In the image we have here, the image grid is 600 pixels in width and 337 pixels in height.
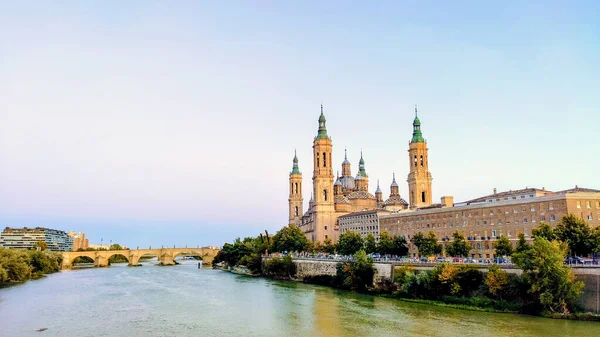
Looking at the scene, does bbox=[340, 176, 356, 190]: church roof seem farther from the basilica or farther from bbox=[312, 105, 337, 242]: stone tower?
bbox=[312, 105, 337, 242]: stone tower

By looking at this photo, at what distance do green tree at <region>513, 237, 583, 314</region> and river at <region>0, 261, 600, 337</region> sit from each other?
5.57 feet

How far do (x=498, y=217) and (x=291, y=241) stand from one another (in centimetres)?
4954

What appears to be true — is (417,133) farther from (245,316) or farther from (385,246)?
(245,316)

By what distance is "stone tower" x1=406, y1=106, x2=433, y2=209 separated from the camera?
11394 centimetres

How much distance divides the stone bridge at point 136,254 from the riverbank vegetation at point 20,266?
80.7 feet

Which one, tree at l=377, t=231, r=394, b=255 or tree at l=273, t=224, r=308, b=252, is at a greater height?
tree at l=273, t=224, r=308, b=252

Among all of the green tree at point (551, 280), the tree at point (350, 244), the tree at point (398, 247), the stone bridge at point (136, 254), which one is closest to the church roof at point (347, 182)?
the stone bridge at point (136, 254)

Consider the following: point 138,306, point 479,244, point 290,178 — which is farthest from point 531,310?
point 290,178

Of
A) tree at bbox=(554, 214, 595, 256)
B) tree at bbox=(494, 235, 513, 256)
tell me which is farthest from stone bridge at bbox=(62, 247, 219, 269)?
tree at bbox=(554, 214, 595, 256)

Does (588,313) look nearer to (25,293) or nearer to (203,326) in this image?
(203,326)

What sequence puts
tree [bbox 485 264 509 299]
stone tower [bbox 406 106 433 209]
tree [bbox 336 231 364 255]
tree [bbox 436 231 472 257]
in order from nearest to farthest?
tree [bbox 485 264 509 299]
tree [bbox 436 231 472 257]
tree [bbox 336 231 364 255]
stone tower [bbox 406 106 433 209]

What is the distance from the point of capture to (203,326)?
4400 centimetres

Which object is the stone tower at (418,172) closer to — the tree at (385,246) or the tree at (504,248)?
the tree at (385,246)

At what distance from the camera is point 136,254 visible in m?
149
